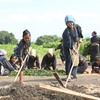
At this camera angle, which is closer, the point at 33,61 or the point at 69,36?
the point at 69,36

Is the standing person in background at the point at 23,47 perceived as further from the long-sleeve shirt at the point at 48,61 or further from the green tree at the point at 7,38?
the green tree at the point at 7,38

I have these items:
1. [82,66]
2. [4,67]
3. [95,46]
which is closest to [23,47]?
[4,67]

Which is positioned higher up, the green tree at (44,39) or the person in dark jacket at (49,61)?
the green tree at (44,39)

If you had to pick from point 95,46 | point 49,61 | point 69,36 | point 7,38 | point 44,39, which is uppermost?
point 44,39

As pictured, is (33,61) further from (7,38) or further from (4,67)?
(7,38)

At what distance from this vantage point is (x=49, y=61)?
1711cm

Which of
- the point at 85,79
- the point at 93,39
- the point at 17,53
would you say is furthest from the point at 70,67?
the point at 93,39

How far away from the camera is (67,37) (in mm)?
12867

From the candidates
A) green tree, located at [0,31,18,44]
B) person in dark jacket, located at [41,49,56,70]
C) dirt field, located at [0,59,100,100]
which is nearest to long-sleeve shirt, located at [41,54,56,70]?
person in dark jacket, located at [41,49,56,70]

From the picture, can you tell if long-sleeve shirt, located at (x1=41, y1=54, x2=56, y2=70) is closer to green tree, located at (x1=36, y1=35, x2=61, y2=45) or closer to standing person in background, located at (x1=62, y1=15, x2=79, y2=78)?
standing person in background, located at (x1=62, y1=15, x2=79, y2=78)

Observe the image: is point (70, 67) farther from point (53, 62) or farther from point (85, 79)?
point (53, 62)

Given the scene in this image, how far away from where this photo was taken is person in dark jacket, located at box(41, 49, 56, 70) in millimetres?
16891

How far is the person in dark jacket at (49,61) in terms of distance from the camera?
55.4 feet

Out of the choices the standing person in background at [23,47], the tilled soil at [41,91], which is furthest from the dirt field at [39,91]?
the standing person in background at [23,47]
